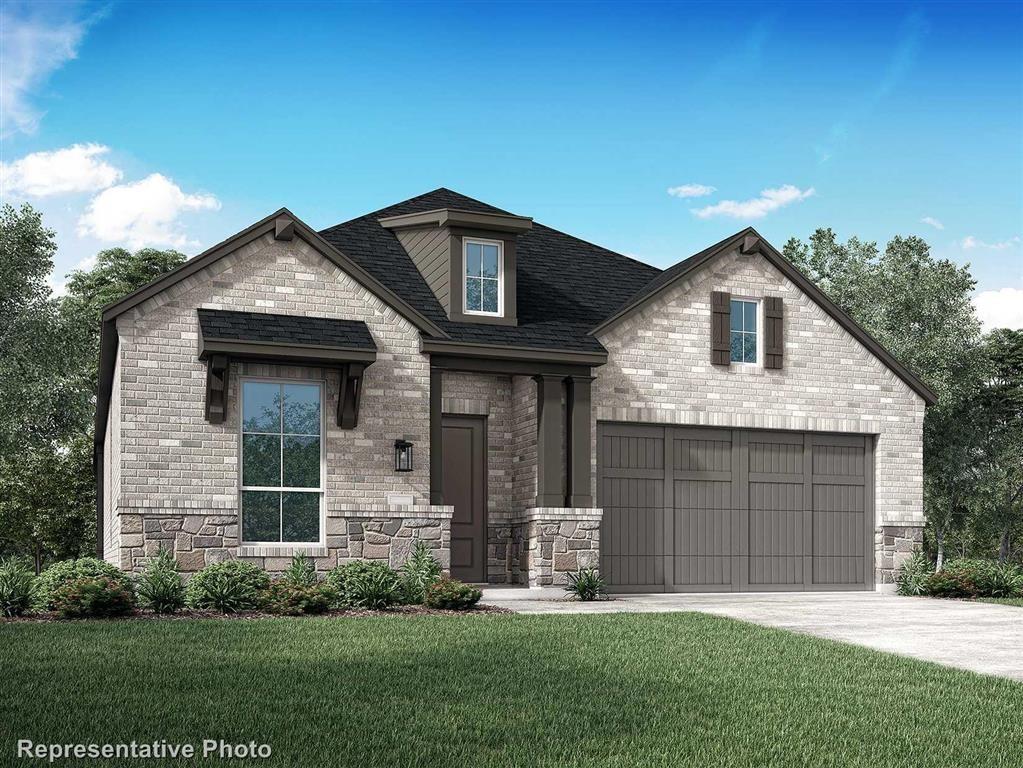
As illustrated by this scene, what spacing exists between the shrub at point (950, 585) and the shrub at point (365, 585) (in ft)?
29.8

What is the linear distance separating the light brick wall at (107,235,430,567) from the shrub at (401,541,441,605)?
865mm

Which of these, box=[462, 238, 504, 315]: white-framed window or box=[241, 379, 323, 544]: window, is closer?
box=[241, 379, 323, 544]: window

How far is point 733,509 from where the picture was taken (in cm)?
1977

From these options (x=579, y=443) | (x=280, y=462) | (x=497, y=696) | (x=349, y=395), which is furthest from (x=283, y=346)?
(x=497, y=696)

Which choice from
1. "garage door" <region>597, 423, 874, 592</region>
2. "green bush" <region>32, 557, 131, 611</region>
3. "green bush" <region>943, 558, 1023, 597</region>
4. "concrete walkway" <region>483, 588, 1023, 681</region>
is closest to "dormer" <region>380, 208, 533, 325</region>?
"garage door" <region>597, 423, 874, 592</region>

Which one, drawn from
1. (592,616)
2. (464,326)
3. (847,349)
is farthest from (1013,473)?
(592,616)

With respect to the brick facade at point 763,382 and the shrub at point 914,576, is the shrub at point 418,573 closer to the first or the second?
the brick facade at point 763,382

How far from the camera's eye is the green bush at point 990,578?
61.5 feet

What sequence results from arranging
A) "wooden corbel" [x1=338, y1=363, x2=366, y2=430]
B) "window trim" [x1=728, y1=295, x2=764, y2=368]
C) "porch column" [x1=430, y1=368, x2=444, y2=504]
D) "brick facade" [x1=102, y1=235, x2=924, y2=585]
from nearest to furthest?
"brick facade" [x1=102, y1=235, x2=924, y2=585] → "wooden corbel" [x1=338, y1=363, x2=366, y2=430] → "porch column" [x1=430, y1=368, x2=444, y2=504] → "window trim" [x1=728, y1=295, x2=764, y2=368]

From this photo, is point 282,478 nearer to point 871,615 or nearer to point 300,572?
point 300,572

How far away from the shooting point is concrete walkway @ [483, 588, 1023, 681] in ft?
39.2

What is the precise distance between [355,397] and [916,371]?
21.1 meters

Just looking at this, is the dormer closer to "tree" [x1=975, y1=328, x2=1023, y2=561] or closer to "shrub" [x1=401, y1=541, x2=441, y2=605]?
"shrub" [x1=401, y1=541, x2=441, y2=605]

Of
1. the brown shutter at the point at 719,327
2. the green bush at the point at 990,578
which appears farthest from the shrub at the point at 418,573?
the green bush at the point at 990,578
